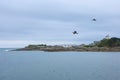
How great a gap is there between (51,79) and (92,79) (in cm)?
640

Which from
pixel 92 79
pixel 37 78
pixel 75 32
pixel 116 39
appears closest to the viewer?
pixel 75 32

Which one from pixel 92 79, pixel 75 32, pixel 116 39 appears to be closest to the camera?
pixel 75 32

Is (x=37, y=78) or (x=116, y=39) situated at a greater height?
(x=116, y=39)

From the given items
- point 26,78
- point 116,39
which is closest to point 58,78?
point 26,78

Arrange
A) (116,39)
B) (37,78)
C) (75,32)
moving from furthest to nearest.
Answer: (116,39) < (37,78) < (75,32)

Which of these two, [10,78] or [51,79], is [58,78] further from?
[10,78]

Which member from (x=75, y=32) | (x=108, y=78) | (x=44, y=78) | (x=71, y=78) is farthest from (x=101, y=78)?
(x=75, y=32)

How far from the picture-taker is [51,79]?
56688 millimetres

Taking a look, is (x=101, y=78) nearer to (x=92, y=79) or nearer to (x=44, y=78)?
(x=92, y=79)

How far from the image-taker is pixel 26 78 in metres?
59.4

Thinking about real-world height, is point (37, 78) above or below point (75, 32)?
below

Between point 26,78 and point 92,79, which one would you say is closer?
point 92,79

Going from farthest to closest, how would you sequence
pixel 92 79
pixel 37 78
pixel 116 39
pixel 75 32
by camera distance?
pixel 116 39, pixel 37 78, pixel 92 79, pixel 75 32

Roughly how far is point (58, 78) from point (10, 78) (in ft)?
26.2
